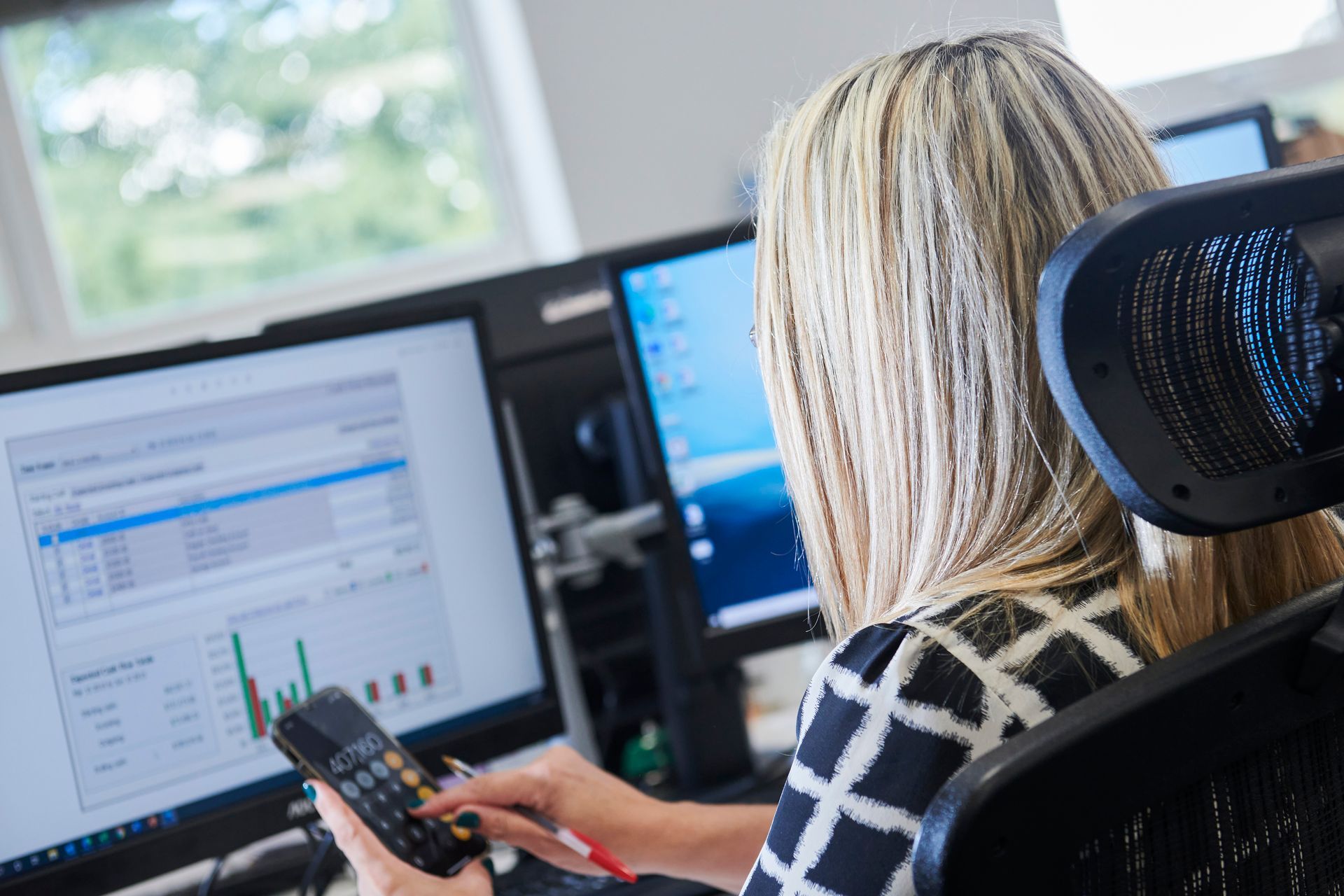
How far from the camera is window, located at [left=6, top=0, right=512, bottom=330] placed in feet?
9.30

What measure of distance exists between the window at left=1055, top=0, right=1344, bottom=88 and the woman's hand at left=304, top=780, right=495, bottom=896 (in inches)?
72.1

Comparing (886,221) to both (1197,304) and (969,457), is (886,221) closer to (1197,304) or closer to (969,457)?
(969,457)

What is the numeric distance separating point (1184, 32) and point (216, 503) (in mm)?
2043

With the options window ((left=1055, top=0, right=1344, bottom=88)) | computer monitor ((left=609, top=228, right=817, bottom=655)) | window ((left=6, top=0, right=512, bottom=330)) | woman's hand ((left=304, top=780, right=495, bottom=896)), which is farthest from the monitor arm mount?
window ((left=6, top=0, right=512, bottom=330))

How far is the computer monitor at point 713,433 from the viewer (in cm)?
108

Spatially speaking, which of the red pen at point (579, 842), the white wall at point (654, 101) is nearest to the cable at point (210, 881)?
the red pen at point (579, 842)

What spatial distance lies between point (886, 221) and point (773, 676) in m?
0.86

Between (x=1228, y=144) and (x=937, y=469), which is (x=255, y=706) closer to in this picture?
(x=937, y=469)

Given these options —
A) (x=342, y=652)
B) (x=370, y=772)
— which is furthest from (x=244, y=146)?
(x=370, y=772)

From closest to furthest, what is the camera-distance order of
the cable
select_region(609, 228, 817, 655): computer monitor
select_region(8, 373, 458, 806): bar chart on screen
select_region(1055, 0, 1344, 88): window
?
select_region(8, 373, 458, 806): bar chart on screen
the cable
select_region(609, 228, 817, 655): computer monitor
select_region(1055, 0, 1344, 88): window

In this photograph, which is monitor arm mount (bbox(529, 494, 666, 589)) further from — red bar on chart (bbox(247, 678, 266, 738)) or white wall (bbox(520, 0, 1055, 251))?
white wall (bbox(520, 0, 1055, 251))

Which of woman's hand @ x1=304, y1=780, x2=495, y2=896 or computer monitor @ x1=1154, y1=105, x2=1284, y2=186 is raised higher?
computer monitor @ x1=1154, y1=105, x2=1284, y2=186

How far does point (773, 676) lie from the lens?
136cm

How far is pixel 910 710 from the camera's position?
48 centimetres
